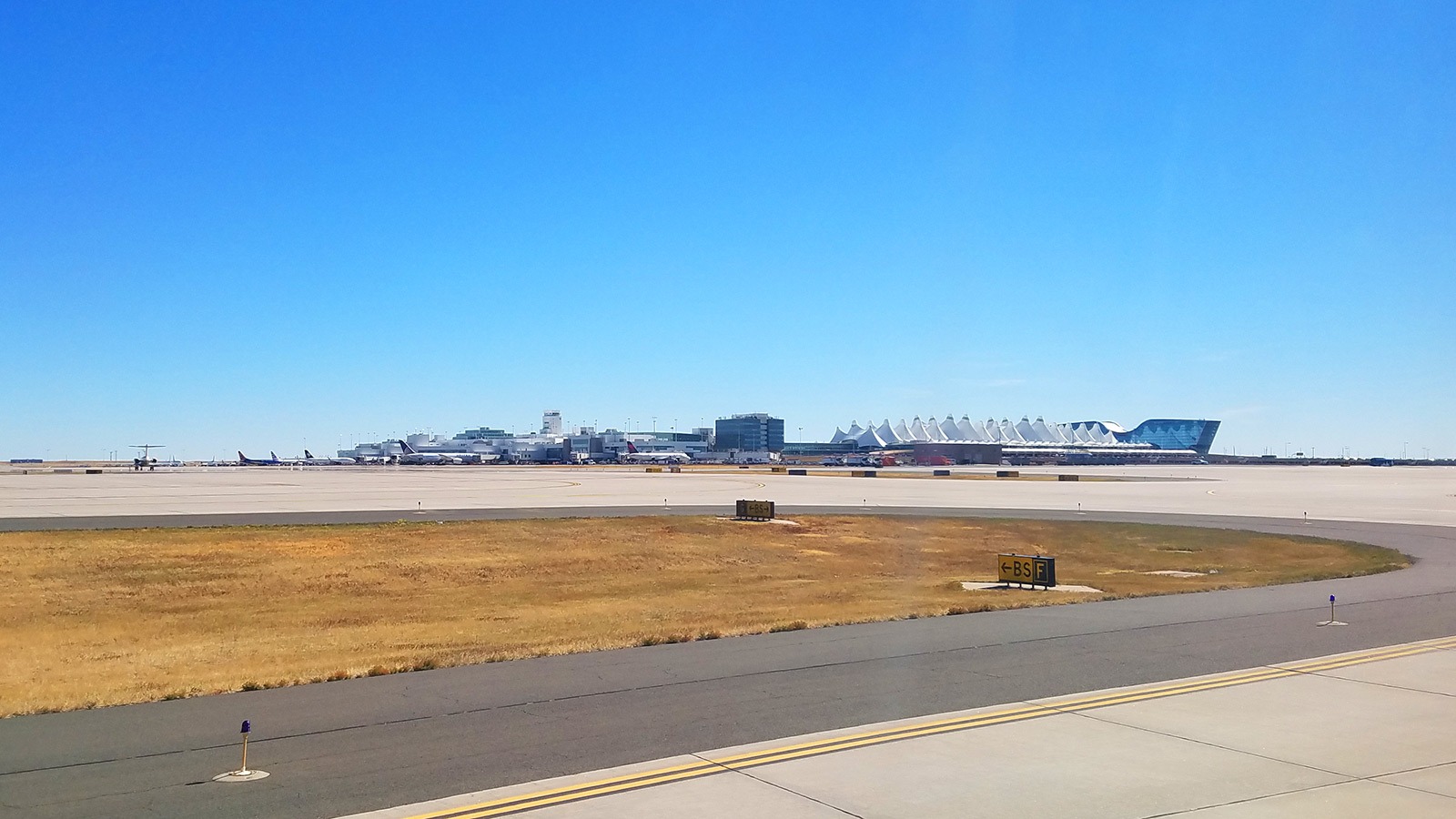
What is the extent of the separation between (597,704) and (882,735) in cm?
428

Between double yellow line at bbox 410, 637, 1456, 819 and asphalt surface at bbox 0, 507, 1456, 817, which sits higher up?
double yellow line at bbox 410, 637, 1456, 819

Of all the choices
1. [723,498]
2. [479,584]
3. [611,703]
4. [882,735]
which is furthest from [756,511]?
[882,735]

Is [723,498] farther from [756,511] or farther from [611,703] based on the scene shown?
[611,703]

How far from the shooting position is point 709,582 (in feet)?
116

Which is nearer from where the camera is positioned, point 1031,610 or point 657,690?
point 657,690

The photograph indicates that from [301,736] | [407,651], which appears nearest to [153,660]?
[407,651]

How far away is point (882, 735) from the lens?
12.8m

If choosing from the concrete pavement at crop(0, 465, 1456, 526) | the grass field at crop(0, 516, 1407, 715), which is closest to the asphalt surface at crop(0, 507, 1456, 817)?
the grass field at crop(0, 516, 1407, 715)

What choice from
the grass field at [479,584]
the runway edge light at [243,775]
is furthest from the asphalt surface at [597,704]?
the grass field at [479,584]

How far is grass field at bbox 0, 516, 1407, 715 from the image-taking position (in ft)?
A: 68.1

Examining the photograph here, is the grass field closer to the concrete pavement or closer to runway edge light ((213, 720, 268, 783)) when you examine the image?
runway edge light ((213, 720, 268, 783))

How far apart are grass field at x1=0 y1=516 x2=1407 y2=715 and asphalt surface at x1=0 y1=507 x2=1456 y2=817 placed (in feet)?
7.22

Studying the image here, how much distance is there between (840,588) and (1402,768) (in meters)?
22.4

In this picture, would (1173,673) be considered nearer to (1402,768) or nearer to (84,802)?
(1402,768)
